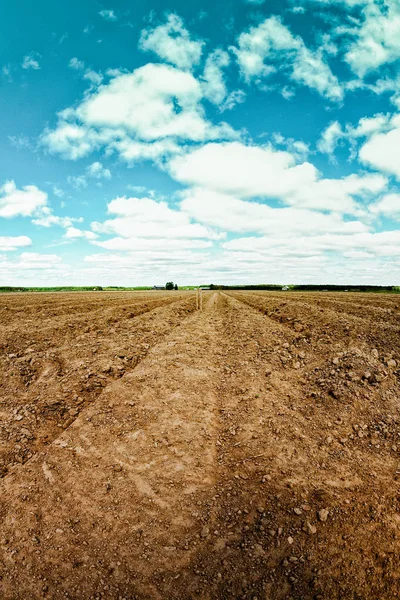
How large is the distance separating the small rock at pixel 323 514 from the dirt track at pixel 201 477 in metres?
0.02

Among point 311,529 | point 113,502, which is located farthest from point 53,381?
point 311,529

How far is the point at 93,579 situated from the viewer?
4340 mm

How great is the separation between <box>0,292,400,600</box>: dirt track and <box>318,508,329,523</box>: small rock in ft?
0.06

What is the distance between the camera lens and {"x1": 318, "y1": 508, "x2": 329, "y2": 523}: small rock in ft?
16.8

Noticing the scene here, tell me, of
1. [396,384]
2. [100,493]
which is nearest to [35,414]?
[100,493]

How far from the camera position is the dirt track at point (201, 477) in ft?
14.3

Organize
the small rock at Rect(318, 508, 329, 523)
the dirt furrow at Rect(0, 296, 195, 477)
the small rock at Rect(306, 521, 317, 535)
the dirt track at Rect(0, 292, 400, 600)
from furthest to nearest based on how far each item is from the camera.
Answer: the dirt furrow at Rect(0, 296, 195, 477) < the small rock at Rect(318, 508, 329, 523) < the small rock at Rect(306, 521, 317, 535) < the dirt track at Rect(0, 292, 400, 600)

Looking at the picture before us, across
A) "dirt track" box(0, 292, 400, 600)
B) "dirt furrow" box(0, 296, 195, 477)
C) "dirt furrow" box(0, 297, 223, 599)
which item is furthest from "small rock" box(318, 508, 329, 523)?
"dirt furrow" box(0, 296, 195, 477)

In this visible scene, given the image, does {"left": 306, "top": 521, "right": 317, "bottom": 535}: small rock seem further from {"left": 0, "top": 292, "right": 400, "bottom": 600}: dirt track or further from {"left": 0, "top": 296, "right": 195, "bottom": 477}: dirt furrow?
{"left": 0, "top": 296, "right": 195, "bottom": 477}: dirt furrow

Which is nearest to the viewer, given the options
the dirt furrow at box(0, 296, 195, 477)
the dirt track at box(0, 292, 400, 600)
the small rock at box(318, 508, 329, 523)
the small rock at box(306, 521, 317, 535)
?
the dirt track at box(0, 292, 400, 600)

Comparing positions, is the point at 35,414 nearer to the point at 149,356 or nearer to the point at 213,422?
the point at 213,422

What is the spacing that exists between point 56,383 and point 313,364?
7.95 meters

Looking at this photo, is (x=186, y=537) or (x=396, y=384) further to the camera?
(x=396, y=384)

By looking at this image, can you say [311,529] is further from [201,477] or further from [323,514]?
[201,477]
